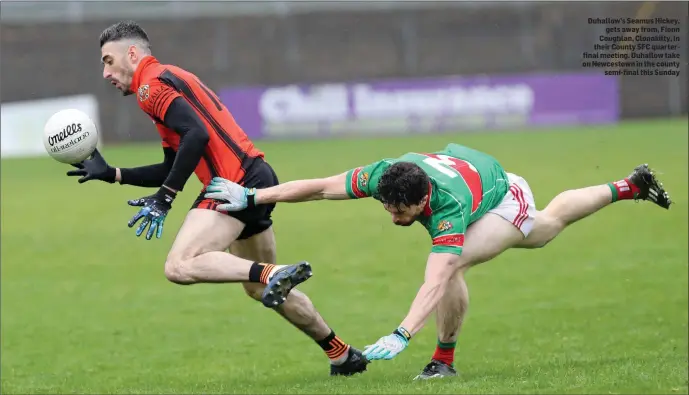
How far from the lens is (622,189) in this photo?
7.95 metres

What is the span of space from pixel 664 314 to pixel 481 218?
11.4ft

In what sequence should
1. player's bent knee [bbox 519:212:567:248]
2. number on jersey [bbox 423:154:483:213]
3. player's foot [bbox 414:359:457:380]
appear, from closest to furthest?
number on jersey [bbox 423:154:483:213] → player's foot [bbox 414:359:457:380] → player's bent knee [bbox 519:212:567:248]

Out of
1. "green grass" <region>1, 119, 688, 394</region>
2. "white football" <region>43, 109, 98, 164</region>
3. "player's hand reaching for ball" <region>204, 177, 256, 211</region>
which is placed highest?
"white football" <region>43, 109, 98, 164</region>

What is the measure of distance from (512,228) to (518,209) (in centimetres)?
15

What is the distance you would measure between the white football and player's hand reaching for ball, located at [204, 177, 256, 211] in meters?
1.02

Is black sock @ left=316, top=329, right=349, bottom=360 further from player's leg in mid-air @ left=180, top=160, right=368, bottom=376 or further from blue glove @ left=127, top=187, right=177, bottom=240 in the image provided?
blue glove @ left=127, top=187, right=177, bottom=240

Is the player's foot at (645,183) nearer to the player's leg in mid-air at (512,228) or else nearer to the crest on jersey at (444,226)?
the player's leg in mid-air at (512,228)

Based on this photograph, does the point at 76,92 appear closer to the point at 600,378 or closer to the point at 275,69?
the point at 275,69

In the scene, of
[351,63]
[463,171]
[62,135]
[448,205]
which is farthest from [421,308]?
[351,63]

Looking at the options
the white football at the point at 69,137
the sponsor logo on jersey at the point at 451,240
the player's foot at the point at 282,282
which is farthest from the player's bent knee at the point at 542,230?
the white football at the point at 69,137

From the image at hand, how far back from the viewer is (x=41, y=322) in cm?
1098

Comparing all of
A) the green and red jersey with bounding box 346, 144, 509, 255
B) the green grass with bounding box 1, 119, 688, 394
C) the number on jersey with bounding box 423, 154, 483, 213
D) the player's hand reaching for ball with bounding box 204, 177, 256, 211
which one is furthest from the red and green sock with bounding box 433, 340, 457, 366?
the player's hand reaching for ball with bounding box 204, 177, 256, 211

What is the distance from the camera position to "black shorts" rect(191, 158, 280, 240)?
289 inches

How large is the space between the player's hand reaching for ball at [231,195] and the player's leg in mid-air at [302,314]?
483mm
